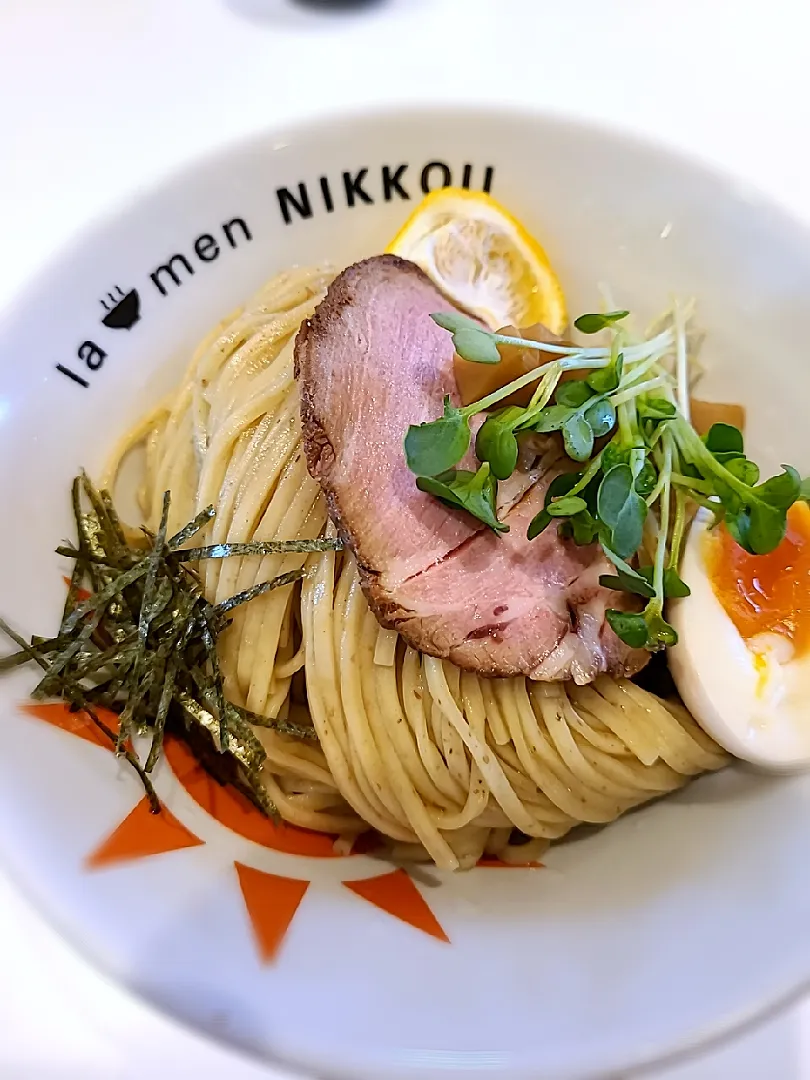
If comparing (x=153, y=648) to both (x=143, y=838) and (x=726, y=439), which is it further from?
(x=726, y=439)

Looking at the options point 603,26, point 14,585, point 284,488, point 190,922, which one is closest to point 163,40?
point 603,26

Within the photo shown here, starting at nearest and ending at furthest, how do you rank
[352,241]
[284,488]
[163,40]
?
[284,488] < [352,241] < [163,40]

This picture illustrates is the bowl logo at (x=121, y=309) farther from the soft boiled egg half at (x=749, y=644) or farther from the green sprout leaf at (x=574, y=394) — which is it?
the soft boiled egg half at (x=749, y=644)

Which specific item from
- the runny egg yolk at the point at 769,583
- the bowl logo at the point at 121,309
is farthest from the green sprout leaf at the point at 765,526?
the bowl logo at the point at 121,309

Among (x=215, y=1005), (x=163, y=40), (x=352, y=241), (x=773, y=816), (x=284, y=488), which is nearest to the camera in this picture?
(x=215, y=1005)

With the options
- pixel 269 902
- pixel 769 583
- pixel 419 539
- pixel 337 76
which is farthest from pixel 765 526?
pixel 337 76

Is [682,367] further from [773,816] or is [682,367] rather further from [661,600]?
[773,816]
